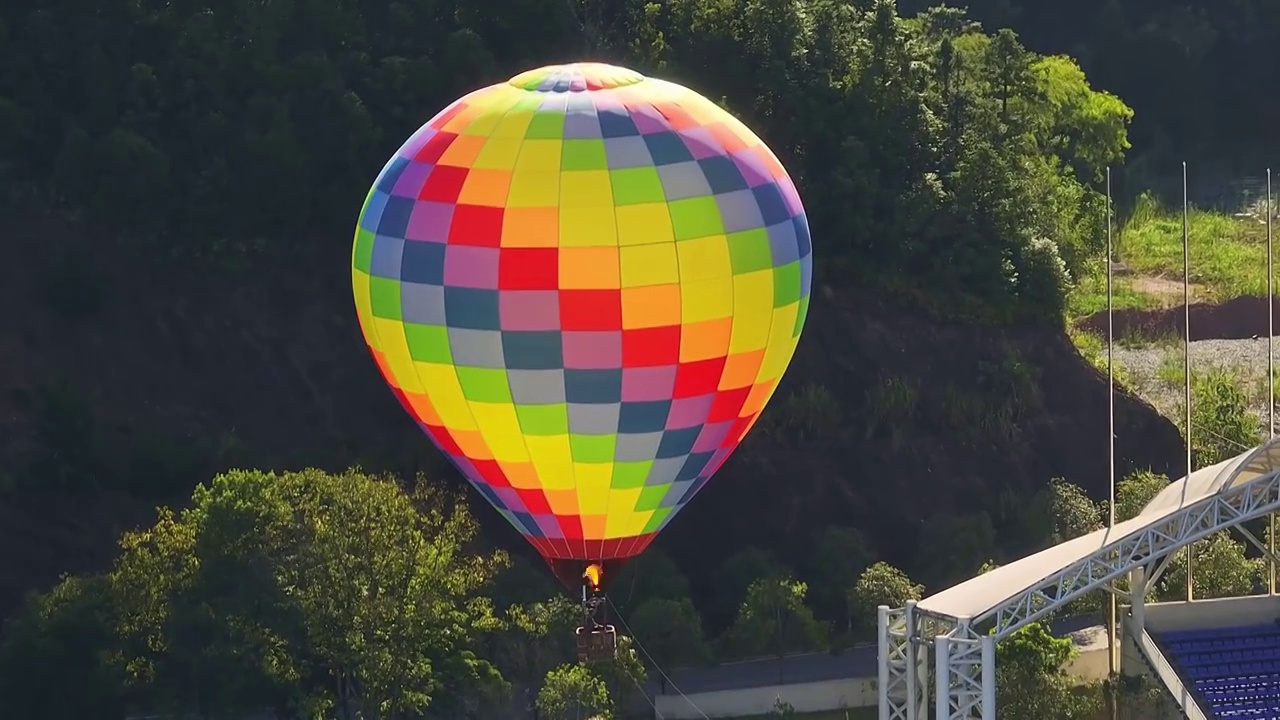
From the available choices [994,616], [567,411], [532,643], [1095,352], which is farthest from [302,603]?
[1095,352]

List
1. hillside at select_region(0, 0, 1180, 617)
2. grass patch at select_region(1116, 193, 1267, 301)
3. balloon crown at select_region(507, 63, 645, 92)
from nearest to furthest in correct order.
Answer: balloon crown at select_region(507, 63, 645, 92), hillside at select_region(0, 0, 1180, 617), grass patch at select_region(1116, 193, 1267, 301)

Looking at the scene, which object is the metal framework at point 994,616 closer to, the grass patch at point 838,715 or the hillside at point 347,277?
the grass patch at point 838,715

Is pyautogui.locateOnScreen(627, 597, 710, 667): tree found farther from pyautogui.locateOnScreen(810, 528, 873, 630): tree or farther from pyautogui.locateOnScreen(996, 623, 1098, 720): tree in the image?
pyautogui.locateOnScreen(996, 623, 1098, 720): tree

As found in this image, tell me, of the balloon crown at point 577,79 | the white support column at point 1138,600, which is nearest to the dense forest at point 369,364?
the white support column at point 1138,600

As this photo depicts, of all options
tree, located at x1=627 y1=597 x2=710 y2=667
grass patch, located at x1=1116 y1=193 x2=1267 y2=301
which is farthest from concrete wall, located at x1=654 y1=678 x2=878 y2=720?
grass patch, located at x1=1116 y1=193 x2=1267 y2=301

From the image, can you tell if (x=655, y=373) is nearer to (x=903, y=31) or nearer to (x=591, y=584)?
(x=591, y=584)

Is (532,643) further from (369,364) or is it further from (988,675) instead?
(369,364)
